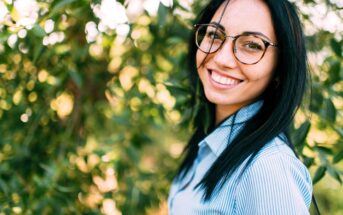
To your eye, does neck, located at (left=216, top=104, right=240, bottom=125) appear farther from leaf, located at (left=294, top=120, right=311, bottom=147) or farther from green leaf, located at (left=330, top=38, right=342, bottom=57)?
green leaf, located at (left=330, top=38, right=342, bottom=57)

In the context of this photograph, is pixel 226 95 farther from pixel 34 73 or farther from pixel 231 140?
pixel 34 73

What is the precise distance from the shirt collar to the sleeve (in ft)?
0.78

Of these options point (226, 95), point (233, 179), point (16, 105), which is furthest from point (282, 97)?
point (16, 105)

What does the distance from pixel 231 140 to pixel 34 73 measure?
2.69 feet

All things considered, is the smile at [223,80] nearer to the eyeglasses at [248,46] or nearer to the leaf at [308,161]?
the eyeglasses at [248,46]

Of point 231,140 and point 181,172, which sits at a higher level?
point 231,140

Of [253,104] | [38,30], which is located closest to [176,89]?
[253,104]

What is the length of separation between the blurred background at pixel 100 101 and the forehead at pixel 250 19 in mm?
297

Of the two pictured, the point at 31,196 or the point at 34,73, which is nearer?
the point at 31,196

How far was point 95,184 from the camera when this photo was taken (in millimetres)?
1973

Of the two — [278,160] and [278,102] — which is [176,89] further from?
[278,160]

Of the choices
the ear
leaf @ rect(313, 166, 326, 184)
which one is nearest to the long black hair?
the ear

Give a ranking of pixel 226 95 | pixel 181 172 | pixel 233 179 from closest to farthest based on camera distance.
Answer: pixel 233 179, pixel 226 95, pixel 181 172

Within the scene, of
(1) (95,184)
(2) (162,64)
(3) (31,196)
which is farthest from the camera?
(2) (162,64)
